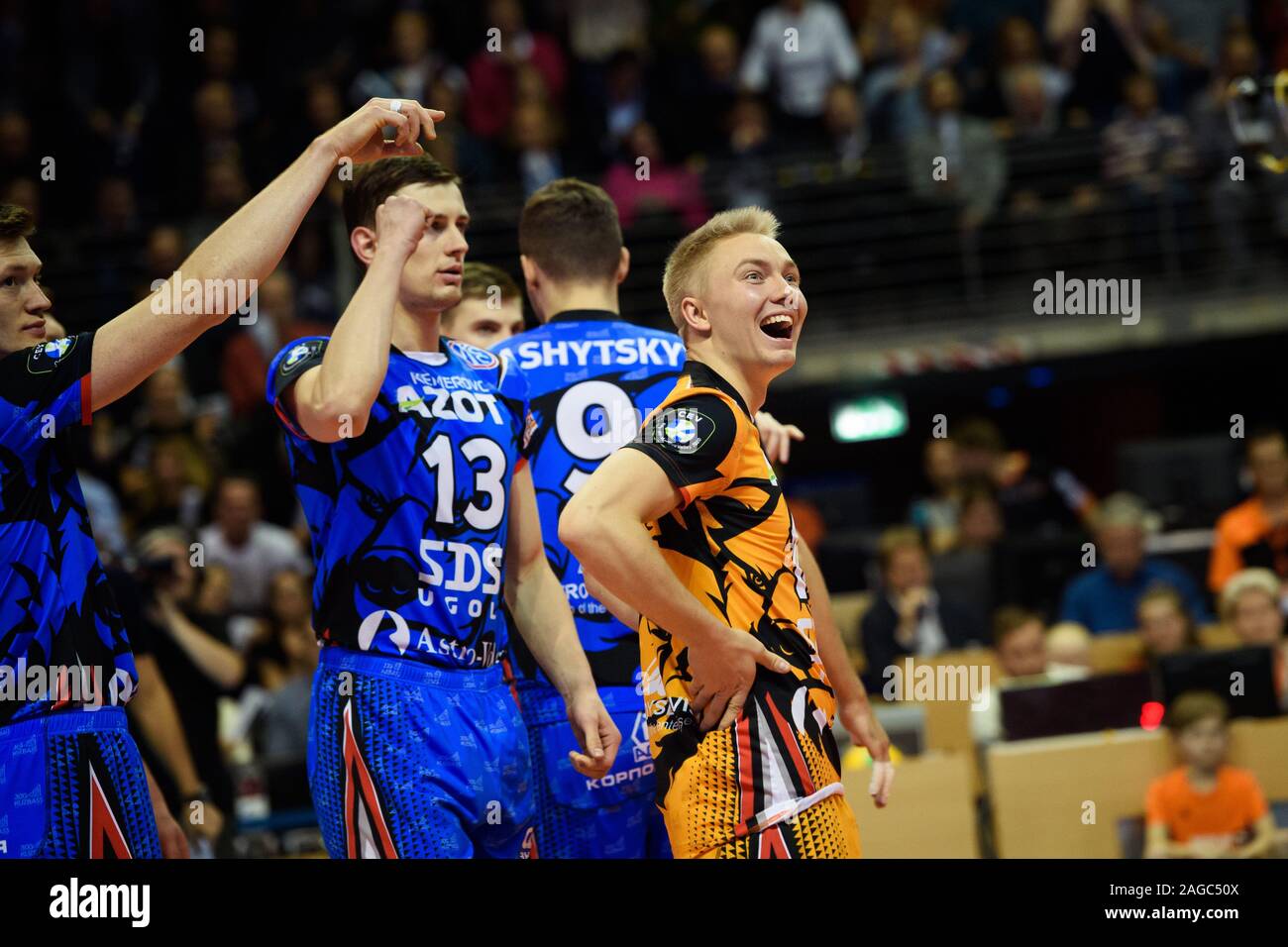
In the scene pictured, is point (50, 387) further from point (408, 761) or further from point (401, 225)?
point (408, 761)

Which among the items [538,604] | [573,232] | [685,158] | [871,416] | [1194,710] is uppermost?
[685,158]

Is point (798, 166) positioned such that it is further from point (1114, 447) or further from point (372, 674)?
point (372, 674)

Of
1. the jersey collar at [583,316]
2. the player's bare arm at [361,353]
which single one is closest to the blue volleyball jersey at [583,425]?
the jersey collar at [583,316]

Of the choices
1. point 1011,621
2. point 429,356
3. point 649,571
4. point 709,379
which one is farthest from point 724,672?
point 1011,621

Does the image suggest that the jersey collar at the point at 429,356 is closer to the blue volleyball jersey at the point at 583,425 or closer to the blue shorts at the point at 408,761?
the blue volleyball jersey at the point at 583,425

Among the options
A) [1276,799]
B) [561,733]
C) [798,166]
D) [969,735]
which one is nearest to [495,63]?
[798,166]

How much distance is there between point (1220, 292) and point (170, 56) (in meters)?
8.43

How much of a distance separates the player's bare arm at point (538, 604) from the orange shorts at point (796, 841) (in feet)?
1.97

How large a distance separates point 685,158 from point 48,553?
9.72 metres

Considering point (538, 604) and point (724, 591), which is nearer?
point (724, 591)

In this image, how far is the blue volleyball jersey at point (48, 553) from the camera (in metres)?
3.35

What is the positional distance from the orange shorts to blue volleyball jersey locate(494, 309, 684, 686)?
108 centimetres

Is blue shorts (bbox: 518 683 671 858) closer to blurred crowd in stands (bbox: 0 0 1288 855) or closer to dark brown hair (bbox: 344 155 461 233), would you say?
dark brown hair (bbox: 344 155 461 233)

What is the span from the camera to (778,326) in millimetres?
3613
